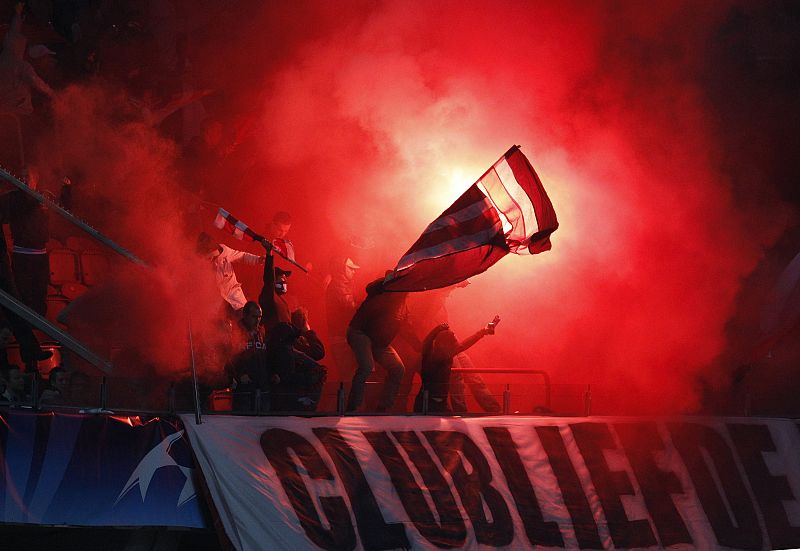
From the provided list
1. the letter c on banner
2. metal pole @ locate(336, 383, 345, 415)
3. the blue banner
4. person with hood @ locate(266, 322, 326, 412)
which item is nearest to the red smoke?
person with hood @ locate(266, 322, 326, 412)

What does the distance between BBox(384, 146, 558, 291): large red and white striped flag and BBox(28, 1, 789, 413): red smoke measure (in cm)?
206

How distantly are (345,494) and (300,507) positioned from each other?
1.33 ft

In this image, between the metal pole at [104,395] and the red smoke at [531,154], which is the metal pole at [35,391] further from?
the red smoke at [531,154]

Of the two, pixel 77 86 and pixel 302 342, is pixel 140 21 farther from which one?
pixel 302 342

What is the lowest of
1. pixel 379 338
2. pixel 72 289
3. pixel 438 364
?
pixel 438 364

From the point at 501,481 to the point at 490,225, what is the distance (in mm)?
2063

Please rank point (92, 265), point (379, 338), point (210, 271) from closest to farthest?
point (379, 338), point (210, 271), point (92, 265)

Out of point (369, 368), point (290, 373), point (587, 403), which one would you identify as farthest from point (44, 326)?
point (587, 403)

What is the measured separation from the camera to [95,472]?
7.65 metres

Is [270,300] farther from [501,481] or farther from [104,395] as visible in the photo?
[501,481]

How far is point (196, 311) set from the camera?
9.09 metres

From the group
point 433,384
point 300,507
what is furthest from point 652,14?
point 300,507

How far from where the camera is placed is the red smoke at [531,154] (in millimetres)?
12305

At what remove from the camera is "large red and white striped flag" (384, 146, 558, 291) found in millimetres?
9656
